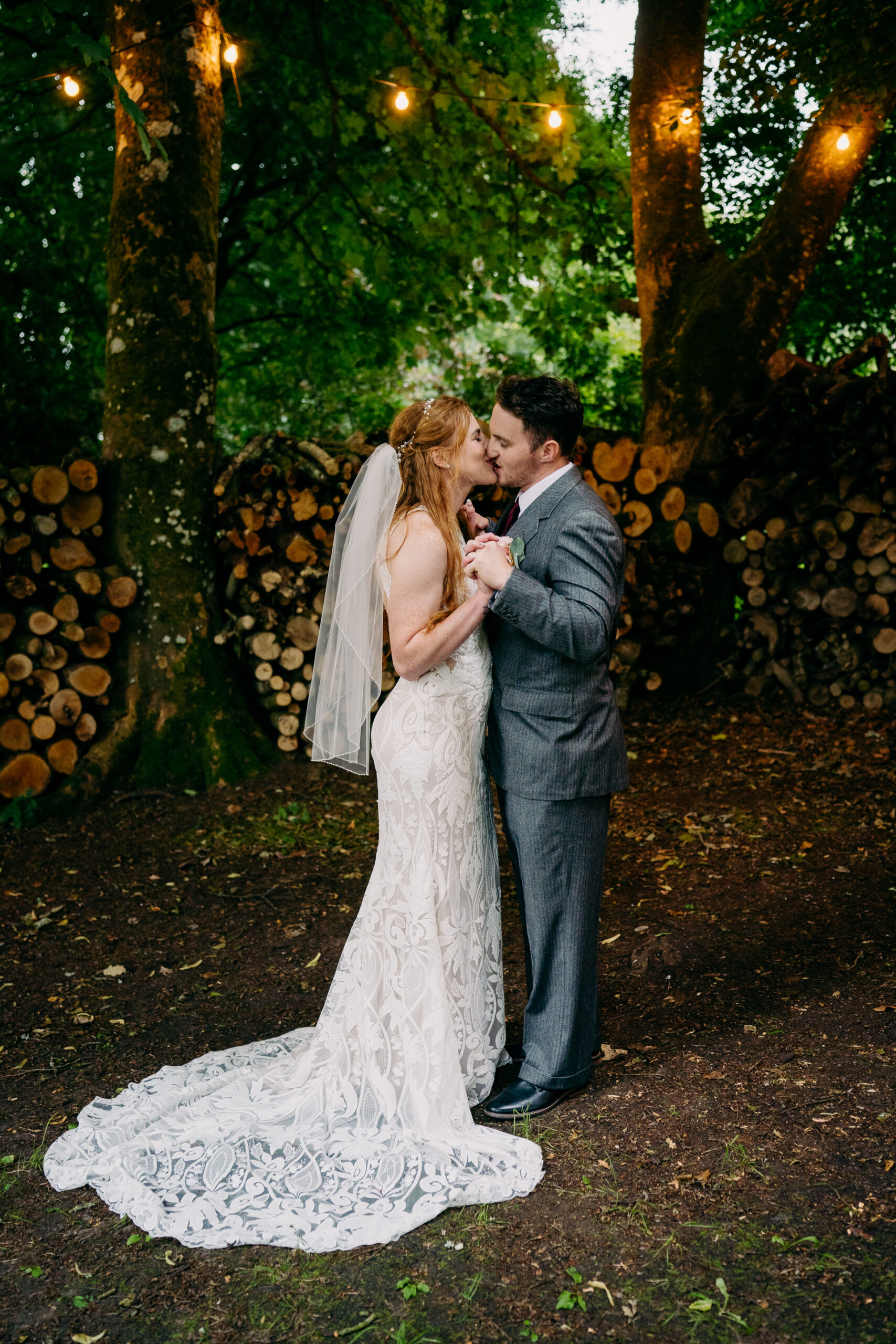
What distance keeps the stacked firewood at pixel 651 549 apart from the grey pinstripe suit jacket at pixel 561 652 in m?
3.77

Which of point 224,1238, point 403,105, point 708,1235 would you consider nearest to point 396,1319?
point 224,1238

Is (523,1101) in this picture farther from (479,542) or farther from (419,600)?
(479,542)

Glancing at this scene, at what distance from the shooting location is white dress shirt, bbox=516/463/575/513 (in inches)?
A: 119

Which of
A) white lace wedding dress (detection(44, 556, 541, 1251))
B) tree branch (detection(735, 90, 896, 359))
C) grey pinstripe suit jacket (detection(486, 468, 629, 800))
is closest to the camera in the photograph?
white lace wedding dress (detection(44, 556, 541, 1251))

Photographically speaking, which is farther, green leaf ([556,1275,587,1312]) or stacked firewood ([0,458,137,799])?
stacked firewood ([0,458,137,799])

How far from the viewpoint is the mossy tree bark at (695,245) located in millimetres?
7277

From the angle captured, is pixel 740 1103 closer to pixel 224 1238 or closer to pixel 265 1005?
pixel 224 1238

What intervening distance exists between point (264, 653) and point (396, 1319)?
14.1ft

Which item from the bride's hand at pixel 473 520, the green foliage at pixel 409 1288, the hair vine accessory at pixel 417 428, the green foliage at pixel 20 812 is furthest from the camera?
the green foliage at pixel 20 812

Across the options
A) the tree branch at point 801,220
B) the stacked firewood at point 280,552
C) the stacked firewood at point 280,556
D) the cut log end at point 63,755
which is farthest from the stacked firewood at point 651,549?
the cut log end at point 63,755

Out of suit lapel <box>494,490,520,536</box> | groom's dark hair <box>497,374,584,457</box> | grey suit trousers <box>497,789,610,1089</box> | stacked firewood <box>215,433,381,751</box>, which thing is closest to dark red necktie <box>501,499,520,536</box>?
suit lapel <box>494,490,520,536</box>

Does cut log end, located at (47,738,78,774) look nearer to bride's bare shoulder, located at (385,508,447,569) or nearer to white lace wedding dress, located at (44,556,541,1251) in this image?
white lace wedding dress, located at (44,556,541,1251)

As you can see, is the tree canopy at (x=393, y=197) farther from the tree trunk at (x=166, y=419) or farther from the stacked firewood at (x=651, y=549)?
the stacked firewood at (x=651, y=549)

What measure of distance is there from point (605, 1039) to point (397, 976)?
3.02ft
